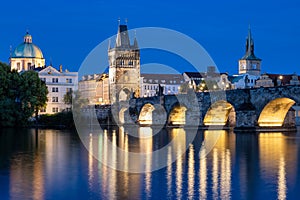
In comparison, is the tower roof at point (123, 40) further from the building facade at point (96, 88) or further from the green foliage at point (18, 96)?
the green foliage at point (18, 96)

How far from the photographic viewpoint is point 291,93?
44.8m

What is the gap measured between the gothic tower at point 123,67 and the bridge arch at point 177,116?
134 feet

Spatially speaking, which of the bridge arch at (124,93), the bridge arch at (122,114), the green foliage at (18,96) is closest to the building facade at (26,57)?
the bridge arch at (124,93)

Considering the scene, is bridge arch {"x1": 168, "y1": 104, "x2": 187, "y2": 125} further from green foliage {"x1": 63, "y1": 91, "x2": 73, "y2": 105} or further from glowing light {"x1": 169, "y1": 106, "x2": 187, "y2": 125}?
green foliage {"x1": 63, "y1": 91, "x2": 73, "y2": 105}

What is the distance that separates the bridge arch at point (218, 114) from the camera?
5684cm

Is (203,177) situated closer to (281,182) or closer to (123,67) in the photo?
(281,182)

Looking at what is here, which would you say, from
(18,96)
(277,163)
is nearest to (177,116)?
(18,96)

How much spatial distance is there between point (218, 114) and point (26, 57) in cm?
5367

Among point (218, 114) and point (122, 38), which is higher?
point (122, 38)

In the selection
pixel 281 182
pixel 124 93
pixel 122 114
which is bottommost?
pixel 281 182

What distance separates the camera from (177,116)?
66312mm

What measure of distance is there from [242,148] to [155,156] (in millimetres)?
6612

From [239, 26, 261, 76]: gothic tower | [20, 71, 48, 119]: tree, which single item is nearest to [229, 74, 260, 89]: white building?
[239, 26, 261, 76]: gothic tower

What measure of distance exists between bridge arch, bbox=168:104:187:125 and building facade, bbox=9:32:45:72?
4337 cm
